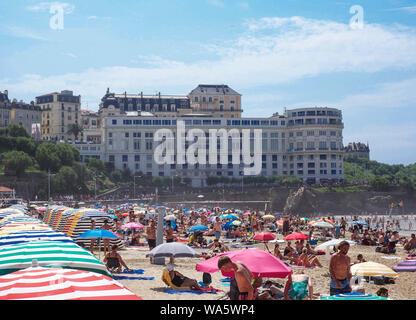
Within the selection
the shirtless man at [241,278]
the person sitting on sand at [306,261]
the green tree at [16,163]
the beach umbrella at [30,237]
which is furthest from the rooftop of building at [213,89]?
the shirtless man at [241,278]

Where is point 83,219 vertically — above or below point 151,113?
below

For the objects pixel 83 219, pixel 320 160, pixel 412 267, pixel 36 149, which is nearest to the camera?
pixel 412 267

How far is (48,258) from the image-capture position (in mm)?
9406

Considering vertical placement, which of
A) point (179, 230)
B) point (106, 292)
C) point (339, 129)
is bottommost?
point (179, 230)

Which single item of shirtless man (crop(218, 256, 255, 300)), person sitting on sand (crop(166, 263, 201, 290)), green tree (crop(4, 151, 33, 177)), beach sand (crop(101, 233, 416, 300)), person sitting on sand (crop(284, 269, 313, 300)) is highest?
green tree (crop(4, 151, 33, 177))

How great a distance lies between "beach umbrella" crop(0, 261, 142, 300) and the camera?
623 cm

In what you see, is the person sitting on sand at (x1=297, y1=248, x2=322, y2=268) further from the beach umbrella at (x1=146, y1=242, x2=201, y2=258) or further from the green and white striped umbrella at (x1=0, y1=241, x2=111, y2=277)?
the green and white striped umbrella at (x1=0, y1=241, x2=111, y2=277)

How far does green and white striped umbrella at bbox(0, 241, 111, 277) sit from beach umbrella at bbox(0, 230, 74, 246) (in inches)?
48.8

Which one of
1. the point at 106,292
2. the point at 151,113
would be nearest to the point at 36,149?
the point at 151,113

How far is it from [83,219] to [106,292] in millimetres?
19256

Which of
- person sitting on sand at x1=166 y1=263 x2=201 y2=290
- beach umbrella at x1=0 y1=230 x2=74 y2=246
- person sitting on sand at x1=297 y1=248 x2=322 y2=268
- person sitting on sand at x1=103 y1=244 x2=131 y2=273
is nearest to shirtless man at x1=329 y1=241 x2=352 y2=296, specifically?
person sitting on sand at x1=166 y1=263 x2=201 y2=290
